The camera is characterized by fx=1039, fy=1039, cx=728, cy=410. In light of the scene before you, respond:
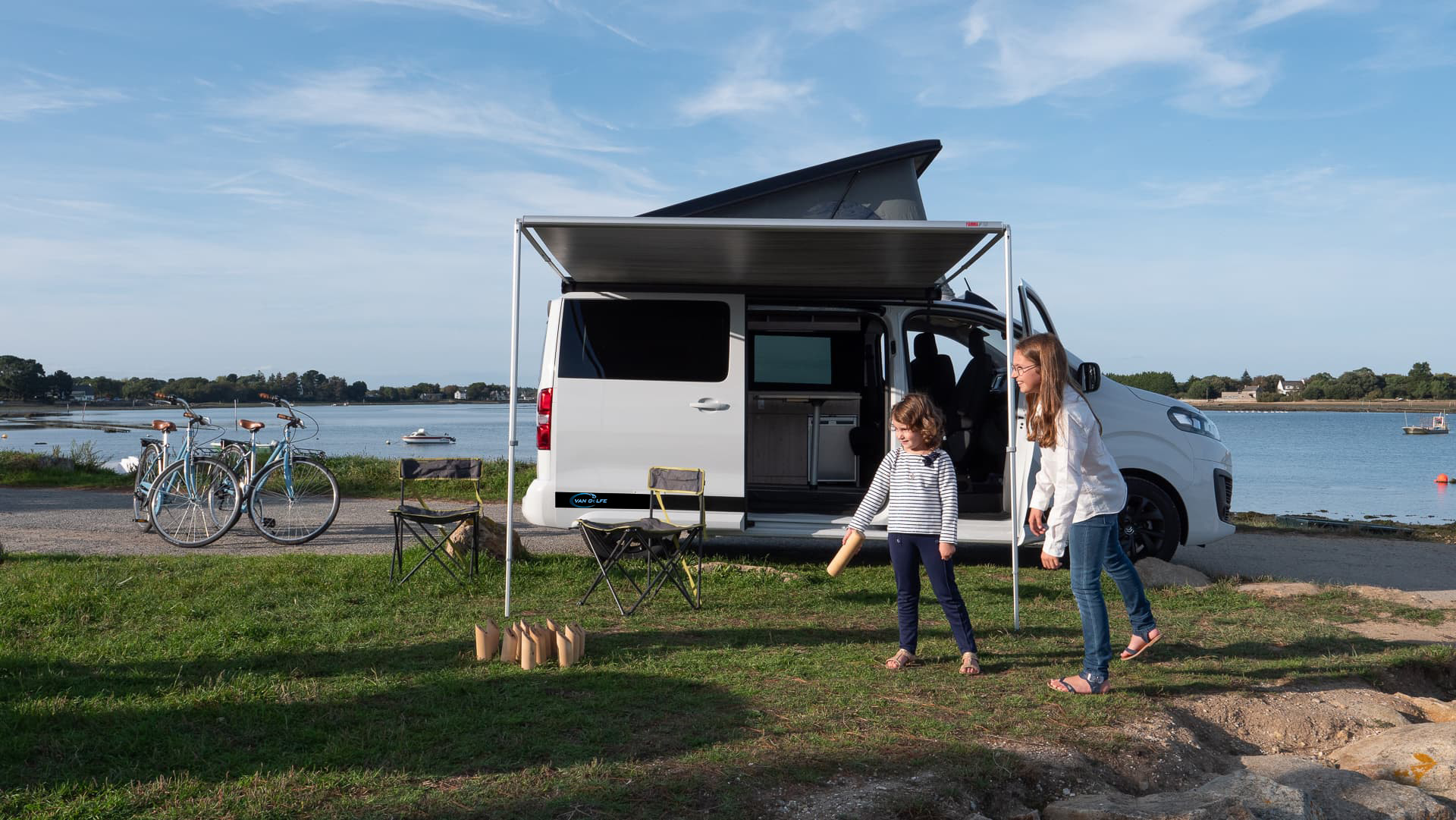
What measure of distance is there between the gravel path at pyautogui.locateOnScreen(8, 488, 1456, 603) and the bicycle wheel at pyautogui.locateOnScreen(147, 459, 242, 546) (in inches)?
6.5

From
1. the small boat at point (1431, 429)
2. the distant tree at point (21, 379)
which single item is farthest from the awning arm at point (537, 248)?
the small boat at point (1431, 429)

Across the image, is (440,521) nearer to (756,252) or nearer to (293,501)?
(756,252)

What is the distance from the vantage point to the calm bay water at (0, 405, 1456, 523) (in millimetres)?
18967

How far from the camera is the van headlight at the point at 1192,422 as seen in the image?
7359 mm

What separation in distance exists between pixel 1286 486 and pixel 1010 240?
24976 millimetres

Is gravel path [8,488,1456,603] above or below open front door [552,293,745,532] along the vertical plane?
below

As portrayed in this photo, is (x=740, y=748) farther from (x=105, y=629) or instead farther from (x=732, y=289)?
(x=732, y=289)

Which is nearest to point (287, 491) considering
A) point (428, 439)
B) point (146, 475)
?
point (146, 475)

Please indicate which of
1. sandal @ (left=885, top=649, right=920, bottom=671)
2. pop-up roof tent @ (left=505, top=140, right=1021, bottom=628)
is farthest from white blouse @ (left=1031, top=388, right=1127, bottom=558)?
pop-up roof tent @ (left=505, top=140, right=1021, bottom=628)

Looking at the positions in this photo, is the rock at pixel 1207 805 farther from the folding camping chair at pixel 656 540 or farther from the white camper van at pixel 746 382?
the white camper van at pixel 746 382

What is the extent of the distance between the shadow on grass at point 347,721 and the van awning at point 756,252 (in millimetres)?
2261

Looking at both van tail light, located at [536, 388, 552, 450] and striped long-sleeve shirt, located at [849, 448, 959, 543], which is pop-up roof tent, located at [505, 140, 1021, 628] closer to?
van tail light, located at [536, 388, 552, 450]

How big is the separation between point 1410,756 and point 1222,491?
399 centimetres

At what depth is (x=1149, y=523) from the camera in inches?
291
